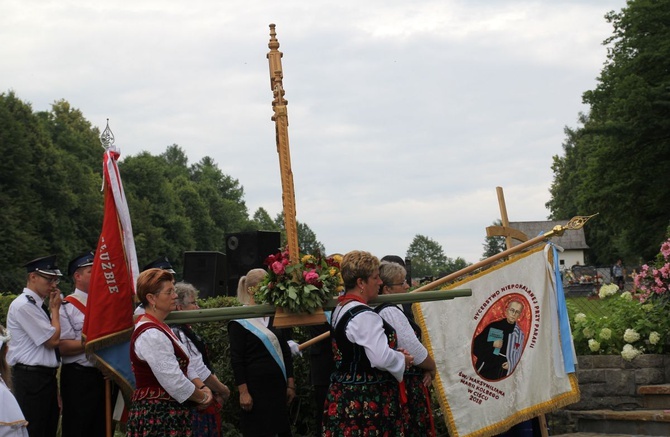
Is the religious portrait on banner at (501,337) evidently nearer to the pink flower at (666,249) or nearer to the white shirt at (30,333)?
the pink flower at (666,249)

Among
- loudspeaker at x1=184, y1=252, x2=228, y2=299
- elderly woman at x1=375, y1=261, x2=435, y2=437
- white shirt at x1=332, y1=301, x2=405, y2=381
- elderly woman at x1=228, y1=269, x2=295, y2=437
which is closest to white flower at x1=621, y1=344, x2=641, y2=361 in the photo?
elderly woman at x1=375, y1=261, x2=435, y2=437

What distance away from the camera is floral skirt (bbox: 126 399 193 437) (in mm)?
5973

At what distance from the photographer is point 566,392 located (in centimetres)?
816

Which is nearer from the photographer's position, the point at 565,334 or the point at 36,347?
the point at 36,347

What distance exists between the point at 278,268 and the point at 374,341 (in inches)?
32.2

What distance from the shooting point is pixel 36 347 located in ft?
24.4

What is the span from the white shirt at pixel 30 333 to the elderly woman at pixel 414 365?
2.61 meters

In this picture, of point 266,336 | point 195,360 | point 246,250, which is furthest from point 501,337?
point 246,250

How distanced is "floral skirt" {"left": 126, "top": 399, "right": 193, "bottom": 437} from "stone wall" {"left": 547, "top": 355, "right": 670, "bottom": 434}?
5.43 meters

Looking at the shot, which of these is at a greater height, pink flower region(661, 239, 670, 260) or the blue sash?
pink flower region(661, 239, 670, 260)

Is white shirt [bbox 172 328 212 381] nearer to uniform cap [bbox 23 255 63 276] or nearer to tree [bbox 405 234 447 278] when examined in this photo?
uniform cap [bbox 23 255 63 276]

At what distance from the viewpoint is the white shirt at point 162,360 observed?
5785 mm

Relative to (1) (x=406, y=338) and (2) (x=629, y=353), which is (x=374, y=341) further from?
(2) (x=629, y=353)

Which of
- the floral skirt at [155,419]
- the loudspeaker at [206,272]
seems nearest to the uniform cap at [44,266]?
the floral skirt at [155,419]
